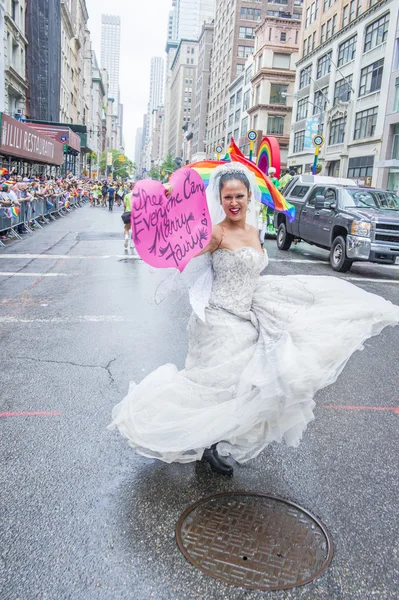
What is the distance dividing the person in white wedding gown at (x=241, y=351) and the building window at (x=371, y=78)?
4013 cm

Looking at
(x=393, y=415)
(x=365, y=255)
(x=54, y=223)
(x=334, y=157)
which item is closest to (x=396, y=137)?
(x=334, y=157)

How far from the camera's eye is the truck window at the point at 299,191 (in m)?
15.3

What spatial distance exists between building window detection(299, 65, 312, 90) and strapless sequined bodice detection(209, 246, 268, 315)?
5646 centimetres

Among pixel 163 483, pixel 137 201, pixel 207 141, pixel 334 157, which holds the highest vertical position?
pixel 207 141

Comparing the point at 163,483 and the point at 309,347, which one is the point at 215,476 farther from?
the point at 309,347

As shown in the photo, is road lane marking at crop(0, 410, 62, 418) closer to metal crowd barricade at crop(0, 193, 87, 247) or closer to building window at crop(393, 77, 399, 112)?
metal crowd barricade at crop(0, 193, 87, 247)

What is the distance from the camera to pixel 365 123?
40438 millimetres

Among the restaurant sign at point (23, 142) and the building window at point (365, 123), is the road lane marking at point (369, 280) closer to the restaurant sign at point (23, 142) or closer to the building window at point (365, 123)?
the restaurant sign at point (23, 142)

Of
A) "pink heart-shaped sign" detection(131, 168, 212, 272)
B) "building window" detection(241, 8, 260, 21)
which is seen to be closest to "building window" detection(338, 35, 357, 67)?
"pink heart-shaped sign" detection(131, 168, 212, 272)

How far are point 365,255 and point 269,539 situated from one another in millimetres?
9909

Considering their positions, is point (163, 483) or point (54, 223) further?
point (54, 223)

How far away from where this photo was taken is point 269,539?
2.79 m

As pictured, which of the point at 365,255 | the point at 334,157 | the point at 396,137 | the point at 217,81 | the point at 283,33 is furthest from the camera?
the point at 217,81

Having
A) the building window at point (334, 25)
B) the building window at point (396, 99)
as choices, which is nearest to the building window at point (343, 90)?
the building window at point (334, 25)
